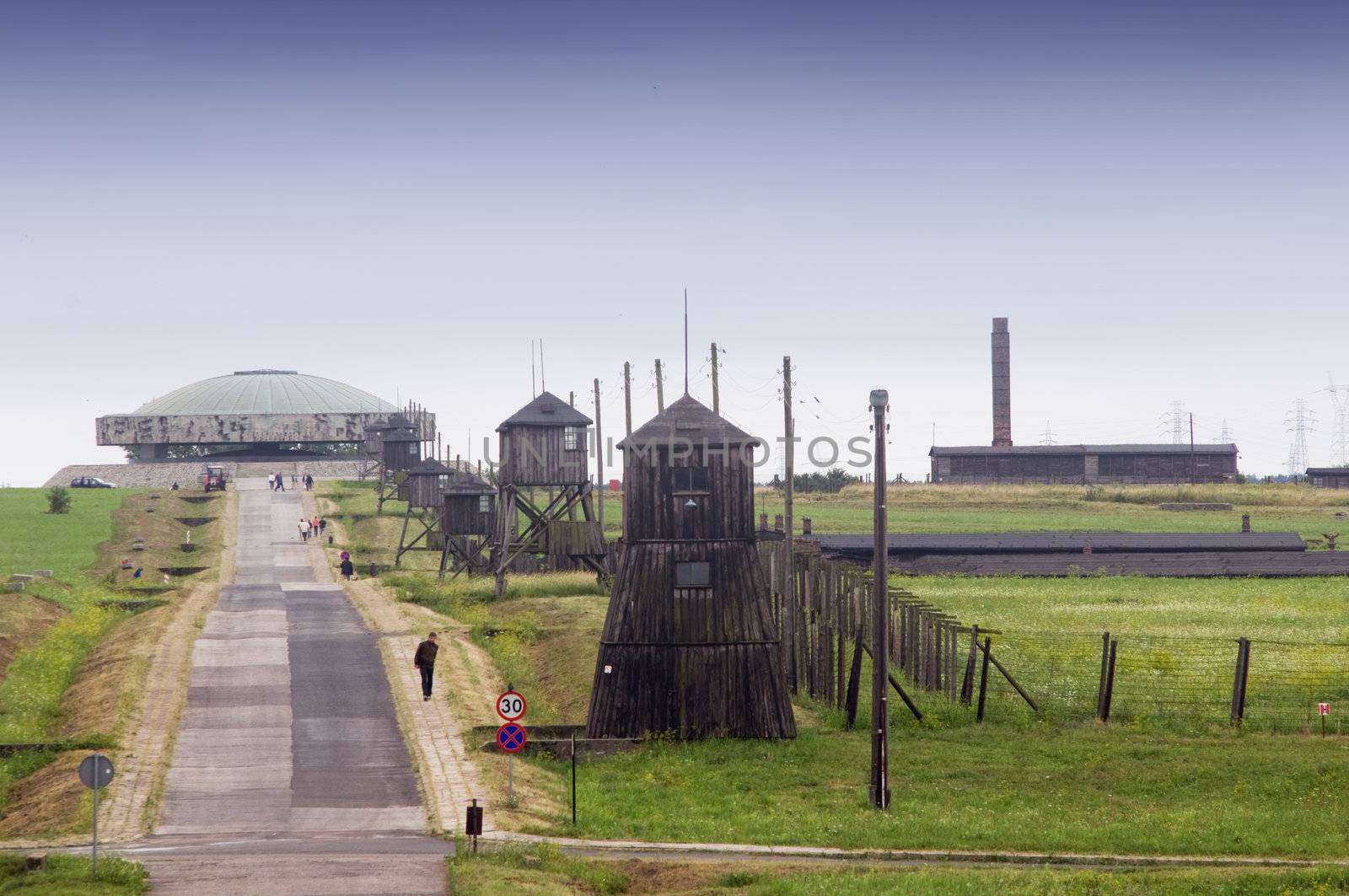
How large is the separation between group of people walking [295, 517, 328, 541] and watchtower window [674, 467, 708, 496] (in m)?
52.3

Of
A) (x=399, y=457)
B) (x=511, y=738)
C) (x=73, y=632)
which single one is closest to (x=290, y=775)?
(x=511, y=738)

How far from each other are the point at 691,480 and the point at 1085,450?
91981 mm

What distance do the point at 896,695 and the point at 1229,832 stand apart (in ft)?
→ 45.7

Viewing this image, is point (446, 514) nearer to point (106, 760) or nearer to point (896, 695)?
point (896, 695)

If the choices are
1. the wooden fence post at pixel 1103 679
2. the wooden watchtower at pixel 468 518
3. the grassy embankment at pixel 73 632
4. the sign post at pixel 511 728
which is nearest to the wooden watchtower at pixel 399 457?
the grassy embankment at pixel 73 632

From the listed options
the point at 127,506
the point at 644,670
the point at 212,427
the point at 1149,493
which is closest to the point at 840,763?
the point at 644,670

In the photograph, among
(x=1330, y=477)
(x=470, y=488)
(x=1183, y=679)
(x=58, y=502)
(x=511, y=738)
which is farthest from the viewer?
(x=1330, y=477)

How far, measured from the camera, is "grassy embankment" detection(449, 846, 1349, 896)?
63.2ft

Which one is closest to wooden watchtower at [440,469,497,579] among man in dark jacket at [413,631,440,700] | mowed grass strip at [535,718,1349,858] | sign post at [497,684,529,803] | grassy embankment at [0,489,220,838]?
grassy embankment at [0,489,220,838]

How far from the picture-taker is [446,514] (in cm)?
6856

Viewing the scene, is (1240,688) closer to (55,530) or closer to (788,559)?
(788,559)

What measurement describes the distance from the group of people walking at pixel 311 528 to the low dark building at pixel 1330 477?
7292 centimetres

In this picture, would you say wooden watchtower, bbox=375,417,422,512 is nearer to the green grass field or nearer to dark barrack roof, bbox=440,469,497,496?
the green grass field

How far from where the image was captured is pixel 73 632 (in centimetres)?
4816
